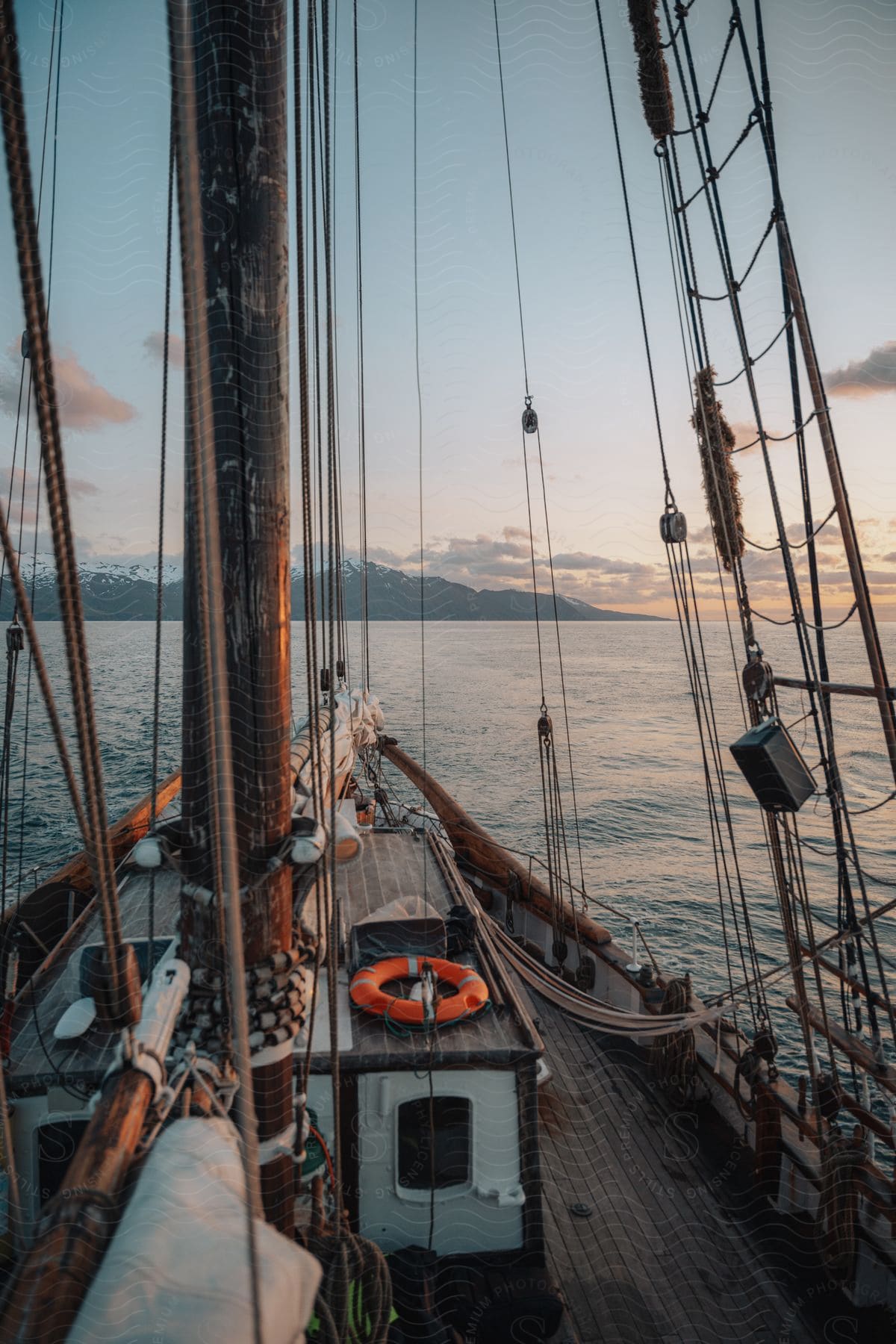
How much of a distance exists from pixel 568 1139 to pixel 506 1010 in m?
1.62

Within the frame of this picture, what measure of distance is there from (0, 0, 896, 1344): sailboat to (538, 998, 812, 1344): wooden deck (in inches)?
0.8

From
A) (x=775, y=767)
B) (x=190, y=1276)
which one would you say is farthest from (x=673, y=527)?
(x=190, y=1276)

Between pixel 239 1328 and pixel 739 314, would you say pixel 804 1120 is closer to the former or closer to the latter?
pixel 239 1328

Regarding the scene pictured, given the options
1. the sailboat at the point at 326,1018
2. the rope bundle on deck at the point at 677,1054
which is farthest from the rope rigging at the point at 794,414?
the rope bundle on deck at the point at 677,1054

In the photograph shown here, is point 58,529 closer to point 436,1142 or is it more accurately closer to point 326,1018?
point 326,1018

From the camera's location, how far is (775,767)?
3.26 m

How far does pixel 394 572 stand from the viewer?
15538 cm

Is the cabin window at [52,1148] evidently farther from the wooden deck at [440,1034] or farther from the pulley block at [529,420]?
the pulley block at [529,420]

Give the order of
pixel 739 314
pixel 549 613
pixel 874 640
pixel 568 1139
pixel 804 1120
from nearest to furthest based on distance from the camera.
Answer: pixel 874 640
pixel 804 1120
pixel 739 314
pixel 568 1139
pixel 549 613

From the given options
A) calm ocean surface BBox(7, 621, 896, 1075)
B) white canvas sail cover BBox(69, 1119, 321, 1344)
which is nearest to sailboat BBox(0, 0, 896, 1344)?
white canvas sail cover BBox(69, 1119, 321, 1344)

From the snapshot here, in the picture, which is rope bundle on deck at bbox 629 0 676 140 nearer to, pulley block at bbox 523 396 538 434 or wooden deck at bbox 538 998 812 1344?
pulley block at bbox 523 396 538 434

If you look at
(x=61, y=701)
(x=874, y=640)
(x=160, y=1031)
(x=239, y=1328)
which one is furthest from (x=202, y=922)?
(x=61, y=701)

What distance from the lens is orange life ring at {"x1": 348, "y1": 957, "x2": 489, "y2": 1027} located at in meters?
3.36

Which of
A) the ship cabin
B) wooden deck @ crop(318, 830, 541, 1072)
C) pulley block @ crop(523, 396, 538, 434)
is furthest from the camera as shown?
pulley block @ crop(523, 396, 538, 434)
